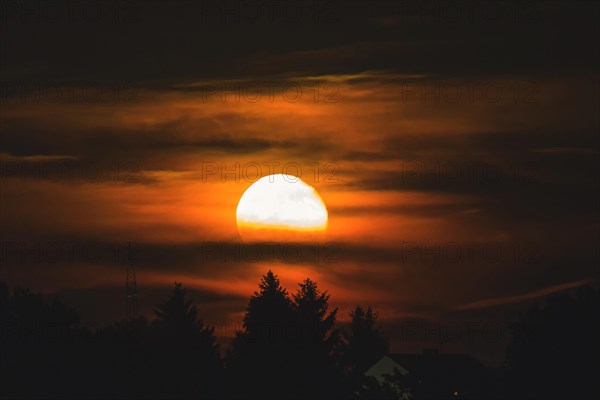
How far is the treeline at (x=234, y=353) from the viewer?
110 feet

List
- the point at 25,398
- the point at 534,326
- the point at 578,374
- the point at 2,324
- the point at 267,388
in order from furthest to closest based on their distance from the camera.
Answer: the point at 2,324 < the point at 267,388 < the point at 25,398 < the point at 534,326 < the point at 578,374

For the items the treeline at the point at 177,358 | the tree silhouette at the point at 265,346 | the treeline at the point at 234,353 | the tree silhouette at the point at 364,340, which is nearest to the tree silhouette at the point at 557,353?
the treeline at the point at 234,353

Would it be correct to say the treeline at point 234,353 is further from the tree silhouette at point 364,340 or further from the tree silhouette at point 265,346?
the tree silhouette at point 364,340

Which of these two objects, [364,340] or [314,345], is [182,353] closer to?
[314,345]

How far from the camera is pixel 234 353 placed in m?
112

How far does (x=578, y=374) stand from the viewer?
1282 inches

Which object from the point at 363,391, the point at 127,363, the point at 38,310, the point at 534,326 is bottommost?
the point at 363,391

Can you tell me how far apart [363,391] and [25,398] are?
196 ft

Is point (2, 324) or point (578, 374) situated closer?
point (578, 374)

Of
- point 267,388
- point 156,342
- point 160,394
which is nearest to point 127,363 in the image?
point 160,394

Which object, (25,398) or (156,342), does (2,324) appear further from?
(25,398)

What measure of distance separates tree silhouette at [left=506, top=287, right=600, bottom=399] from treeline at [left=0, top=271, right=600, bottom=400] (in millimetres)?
37

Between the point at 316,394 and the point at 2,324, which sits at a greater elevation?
the point at 2,324

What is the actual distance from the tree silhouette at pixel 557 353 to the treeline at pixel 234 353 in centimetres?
4
